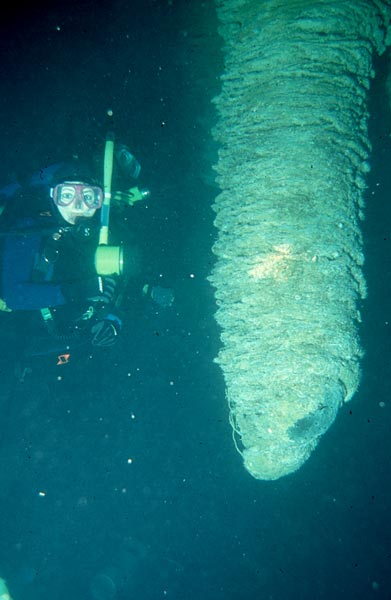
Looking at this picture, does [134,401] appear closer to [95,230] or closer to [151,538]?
[151,538]

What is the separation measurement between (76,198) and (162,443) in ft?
15.4

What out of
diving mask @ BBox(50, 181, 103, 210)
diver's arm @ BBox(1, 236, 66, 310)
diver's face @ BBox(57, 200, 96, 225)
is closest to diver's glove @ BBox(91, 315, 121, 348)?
diver's arm @ BBox(1, 236, 66, 310)

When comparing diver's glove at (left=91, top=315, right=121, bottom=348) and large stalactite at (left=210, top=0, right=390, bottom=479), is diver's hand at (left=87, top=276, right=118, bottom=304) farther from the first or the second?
large stalactite at (left=210, top=0, right=390, bottom=479)

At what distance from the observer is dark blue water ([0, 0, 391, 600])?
19.4 feet

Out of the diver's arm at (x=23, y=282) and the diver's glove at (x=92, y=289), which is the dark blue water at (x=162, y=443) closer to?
the diver's glove at (x=92, y=289)

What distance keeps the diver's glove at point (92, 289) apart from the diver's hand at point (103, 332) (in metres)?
0.31

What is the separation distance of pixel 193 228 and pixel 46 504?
6.34 m

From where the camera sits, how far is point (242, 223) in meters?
3.20

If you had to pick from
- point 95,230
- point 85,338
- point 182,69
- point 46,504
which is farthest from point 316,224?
point 46,504

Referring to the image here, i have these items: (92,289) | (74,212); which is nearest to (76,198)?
(74,212)

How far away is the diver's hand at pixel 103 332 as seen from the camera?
4406 millimetres

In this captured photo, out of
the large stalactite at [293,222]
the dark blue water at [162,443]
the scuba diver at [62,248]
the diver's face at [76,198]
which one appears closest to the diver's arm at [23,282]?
the scuba diver at [62,248]

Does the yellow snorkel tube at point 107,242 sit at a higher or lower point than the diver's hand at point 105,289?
higher

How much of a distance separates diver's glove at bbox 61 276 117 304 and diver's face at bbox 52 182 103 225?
1.00m
